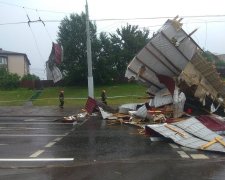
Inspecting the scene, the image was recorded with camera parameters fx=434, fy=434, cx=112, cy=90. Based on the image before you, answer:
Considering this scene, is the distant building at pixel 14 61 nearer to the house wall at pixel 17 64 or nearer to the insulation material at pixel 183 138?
the house wall at pixel 17 64

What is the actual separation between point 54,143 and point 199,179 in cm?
652

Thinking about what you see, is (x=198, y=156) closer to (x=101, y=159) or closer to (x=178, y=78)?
(x=101, y=159)

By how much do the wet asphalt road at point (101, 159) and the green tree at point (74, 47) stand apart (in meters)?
37.1

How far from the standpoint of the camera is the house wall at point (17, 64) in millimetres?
97144

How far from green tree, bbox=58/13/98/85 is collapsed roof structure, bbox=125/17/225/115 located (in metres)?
31.8

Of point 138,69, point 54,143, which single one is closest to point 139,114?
point 138,69

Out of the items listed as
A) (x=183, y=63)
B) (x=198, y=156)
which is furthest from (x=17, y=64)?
(x=198, y=156)

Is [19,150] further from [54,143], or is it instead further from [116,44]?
[116,44]

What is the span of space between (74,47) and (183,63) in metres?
33.3

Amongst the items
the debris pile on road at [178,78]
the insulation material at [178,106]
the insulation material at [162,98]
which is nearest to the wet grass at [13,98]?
the insulation material at [162,98]

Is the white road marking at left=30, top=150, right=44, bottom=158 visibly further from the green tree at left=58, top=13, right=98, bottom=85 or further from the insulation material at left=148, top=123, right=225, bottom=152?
the green tree at left=58, top=13, right=98, bottom=85

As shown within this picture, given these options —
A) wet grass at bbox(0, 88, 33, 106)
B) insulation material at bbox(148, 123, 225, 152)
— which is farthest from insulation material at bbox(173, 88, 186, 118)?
wet grass at bbox(0, 88, 33, 106)

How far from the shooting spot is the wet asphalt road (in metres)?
8.77

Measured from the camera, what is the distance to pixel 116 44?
56500 mm
